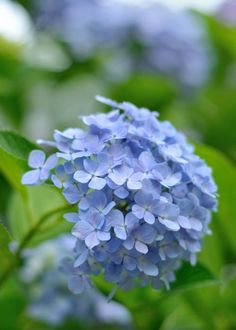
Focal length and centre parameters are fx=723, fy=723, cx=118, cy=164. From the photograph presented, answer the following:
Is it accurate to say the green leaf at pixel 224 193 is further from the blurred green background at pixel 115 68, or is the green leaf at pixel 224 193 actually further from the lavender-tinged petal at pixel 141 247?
the lavender-tinged petal at pixel 141 247

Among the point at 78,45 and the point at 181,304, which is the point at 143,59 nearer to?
the point at 78,45

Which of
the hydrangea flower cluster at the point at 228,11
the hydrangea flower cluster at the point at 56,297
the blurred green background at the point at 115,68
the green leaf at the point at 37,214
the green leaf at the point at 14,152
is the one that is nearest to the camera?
the green leaf at the point at 14,152

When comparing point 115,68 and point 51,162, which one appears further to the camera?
point 115,68

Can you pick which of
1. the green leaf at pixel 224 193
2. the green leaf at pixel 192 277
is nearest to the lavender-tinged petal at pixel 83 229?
the green leaf at pixel 192 277

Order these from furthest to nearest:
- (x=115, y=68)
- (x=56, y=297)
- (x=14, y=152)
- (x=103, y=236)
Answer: (x=115, y=68) < (x=56, y=297) < (x=14, y=152) < (x=103, y=236)

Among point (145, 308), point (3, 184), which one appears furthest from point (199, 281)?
point (3, 184)

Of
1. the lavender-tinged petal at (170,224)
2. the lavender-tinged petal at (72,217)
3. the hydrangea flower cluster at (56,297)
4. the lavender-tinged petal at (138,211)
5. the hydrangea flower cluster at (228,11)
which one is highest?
the lavender-tinged petal at (138,211)

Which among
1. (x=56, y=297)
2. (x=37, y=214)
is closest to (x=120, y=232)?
(x=37, y=214)

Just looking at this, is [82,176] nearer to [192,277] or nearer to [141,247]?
[141,247]
